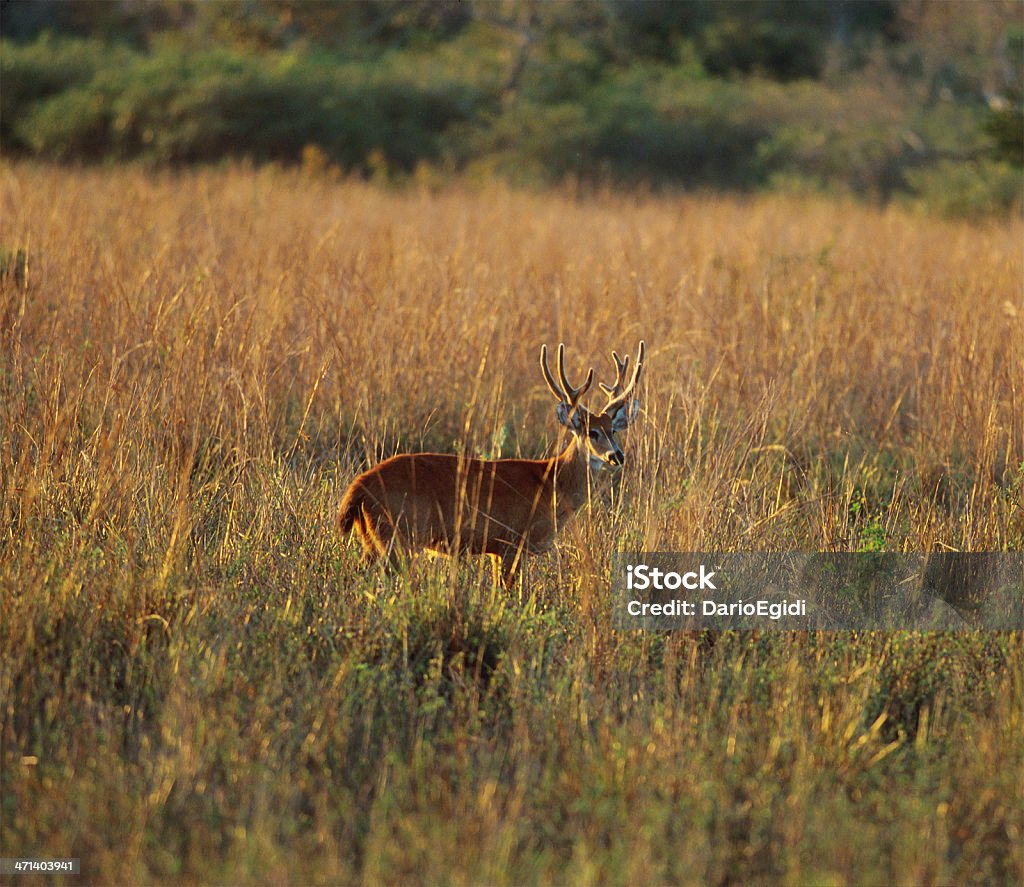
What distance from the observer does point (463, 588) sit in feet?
13.2

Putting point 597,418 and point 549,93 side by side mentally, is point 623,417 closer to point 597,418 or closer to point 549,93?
point 597,418

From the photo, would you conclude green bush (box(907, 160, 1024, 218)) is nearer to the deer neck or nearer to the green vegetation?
the green vegetation

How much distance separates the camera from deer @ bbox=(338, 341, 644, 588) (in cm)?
408

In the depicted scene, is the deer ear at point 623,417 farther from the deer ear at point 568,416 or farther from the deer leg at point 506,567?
the deer leg at point 506,567

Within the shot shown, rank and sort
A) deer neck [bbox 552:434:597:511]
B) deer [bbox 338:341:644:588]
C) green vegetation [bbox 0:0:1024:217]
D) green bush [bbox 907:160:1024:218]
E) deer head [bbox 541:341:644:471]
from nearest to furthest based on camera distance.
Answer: deer [bbox 338:341:644:588]
deer head [bbox 541:341:644:471]
deer neck [bbox 552:434:597:511]
green bush [bbox 907:160:1024:218]
green vegetation [bbox 0:0:1024:217]

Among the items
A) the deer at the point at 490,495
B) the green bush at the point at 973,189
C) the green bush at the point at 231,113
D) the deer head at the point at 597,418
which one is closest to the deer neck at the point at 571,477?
the deer at the point at 490,495

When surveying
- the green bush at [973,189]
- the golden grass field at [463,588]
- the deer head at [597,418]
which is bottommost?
the golden grass field at [463,588]

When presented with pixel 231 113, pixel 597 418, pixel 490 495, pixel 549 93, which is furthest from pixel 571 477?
pixel 549 93

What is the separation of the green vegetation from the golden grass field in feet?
28.1

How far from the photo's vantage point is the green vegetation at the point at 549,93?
57.8 ft

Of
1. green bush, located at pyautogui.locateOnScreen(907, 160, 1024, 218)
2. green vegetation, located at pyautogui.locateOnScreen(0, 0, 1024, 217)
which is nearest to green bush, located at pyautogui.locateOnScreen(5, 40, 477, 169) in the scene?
green vegetation, located at pyautogui.locateOnScreen(0, 0, 1024, 217)

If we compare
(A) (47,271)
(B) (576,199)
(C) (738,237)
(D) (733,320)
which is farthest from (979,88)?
(A) (47,271)

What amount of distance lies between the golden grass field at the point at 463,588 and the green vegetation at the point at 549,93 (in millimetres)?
8562

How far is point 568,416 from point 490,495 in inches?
16.2
